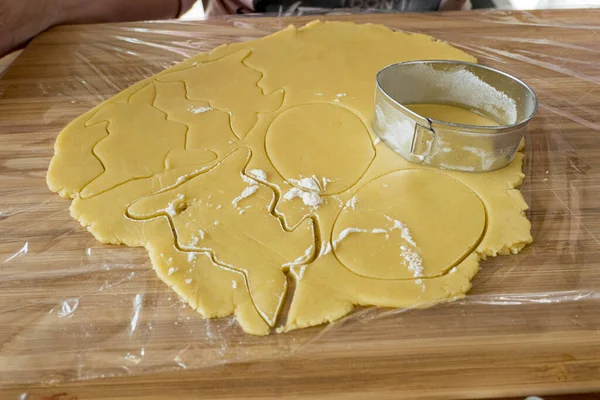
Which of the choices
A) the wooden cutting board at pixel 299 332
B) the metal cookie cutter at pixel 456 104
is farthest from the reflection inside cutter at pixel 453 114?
the wooden cutting board at pixel 299 332

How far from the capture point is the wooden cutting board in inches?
27.0

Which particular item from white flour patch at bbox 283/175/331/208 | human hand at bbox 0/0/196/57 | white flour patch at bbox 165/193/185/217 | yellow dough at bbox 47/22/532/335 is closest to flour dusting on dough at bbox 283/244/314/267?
yellow dough at bbox 47/22/532/335

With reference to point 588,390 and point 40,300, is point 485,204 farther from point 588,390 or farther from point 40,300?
point 40,300

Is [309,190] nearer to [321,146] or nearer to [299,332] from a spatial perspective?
[321,146]

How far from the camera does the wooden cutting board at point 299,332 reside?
69 cm

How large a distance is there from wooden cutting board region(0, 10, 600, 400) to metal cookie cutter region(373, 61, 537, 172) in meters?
0.09

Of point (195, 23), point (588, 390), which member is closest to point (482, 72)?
point (588, 390)

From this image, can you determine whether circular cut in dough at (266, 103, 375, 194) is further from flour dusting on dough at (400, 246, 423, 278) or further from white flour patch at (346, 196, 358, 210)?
flour dusting on dough at (400, 246, 423, 278)

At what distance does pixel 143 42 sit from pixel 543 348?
1272 mm

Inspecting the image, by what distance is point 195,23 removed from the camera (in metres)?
1.50

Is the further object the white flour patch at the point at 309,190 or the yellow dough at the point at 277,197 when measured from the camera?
the white flour patch at the point at 309,190

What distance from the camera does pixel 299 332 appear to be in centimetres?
74

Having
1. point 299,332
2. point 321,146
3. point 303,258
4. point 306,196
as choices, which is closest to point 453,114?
point 321,146

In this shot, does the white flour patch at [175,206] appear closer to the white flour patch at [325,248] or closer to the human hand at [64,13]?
the white flour patch at [325,248]
